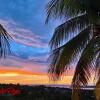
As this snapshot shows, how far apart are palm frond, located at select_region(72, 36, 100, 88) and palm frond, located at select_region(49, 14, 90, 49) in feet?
5.06

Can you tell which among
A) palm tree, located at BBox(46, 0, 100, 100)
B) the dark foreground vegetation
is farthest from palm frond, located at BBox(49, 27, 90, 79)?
the dark foreground vegetation

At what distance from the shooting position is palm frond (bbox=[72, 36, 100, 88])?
55.8 ft

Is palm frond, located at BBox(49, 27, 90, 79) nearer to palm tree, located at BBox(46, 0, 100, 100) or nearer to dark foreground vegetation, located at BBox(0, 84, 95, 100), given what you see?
palm tree, located at BBox(46, 0, 100, 100)

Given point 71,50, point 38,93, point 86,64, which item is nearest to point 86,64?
point 86,64

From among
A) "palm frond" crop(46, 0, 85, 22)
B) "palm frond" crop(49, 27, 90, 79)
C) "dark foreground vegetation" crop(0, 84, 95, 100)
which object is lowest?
"dark foreground vegetation" crop(0, 84, 95, 100)

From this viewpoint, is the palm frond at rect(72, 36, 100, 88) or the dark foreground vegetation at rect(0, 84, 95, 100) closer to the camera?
the palm frond at rect(72, 36, 100, 88)

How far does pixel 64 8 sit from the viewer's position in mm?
18125

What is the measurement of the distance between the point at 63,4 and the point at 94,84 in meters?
3.68

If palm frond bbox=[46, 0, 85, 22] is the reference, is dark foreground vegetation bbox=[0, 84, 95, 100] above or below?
below

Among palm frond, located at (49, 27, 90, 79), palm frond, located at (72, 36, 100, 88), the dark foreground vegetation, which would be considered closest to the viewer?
palm frond, located at (72, 36, 100, 88)

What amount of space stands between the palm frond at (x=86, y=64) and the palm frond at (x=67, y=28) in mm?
1542

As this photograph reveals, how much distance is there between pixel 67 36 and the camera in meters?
19.2

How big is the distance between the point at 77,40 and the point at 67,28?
3.45ft

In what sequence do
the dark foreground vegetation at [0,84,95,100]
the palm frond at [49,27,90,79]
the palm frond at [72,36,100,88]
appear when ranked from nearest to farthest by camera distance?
the palm frond at [72,36,100,88] < the palm frond at [49,27,90,79] < the dark foreground vegetation at [0,84,95,100]
